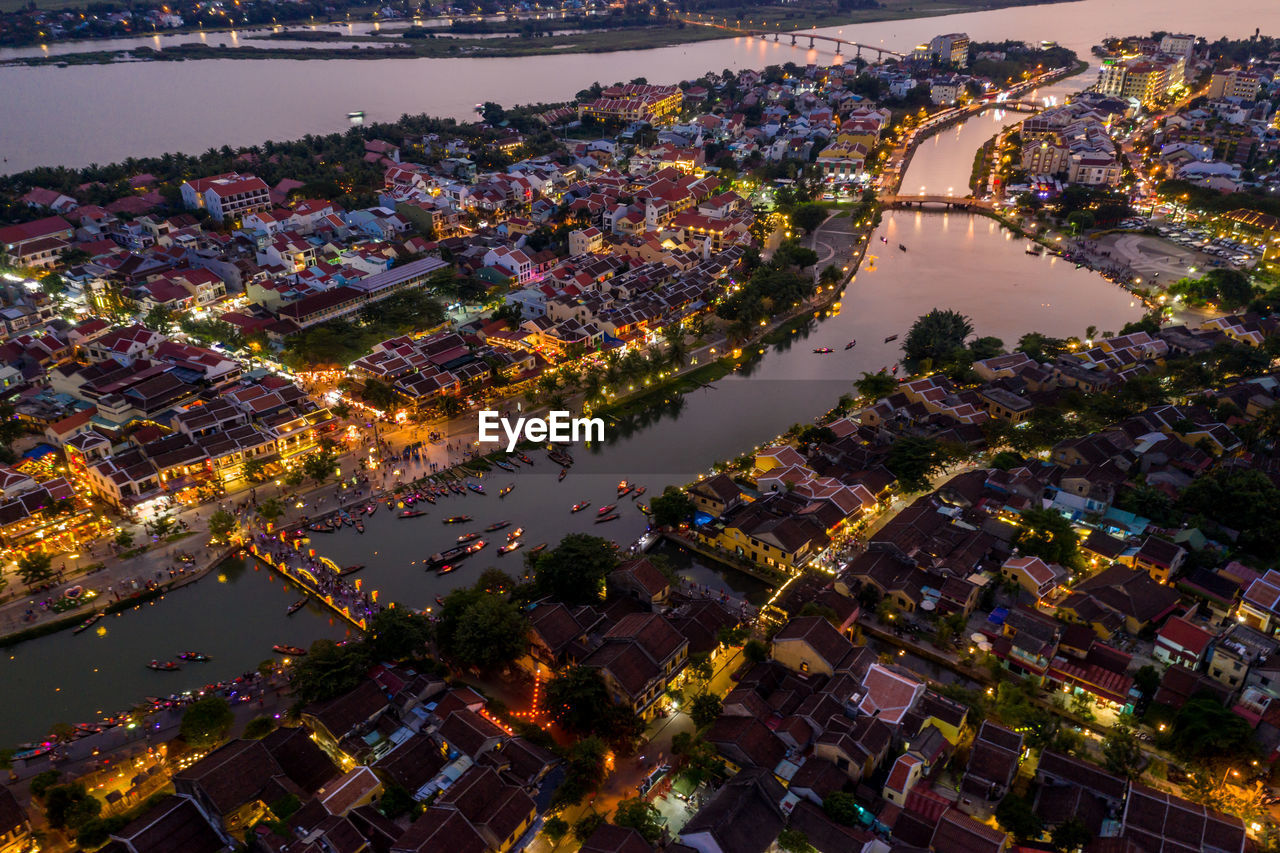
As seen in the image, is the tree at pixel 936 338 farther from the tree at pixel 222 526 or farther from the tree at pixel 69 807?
the tree at pixel 69 807

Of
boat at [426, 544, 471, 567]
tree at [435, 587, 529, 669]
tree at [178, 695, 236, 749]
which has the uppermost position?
tree at [435, 587, 529, 669]

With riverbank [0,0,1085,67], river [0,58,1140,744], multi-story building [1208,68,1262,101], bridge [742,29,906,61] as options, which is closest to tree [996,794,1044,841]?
river [0,58,1140,744]

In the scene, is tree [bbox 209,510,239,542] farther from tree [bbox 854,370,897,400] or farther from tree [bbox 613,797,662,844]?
tree [bbox 854,370,897,400]

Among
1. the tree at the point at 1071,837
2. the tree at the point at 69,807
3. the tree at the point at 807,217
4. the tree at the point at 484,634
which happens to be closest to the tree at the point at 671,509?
the tree at the point at 484,634

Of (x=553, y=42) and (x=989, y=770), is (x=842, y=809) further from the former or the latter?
(x=553, y=42)

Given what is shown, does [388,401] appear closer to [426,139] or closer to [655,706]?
[655,706]
